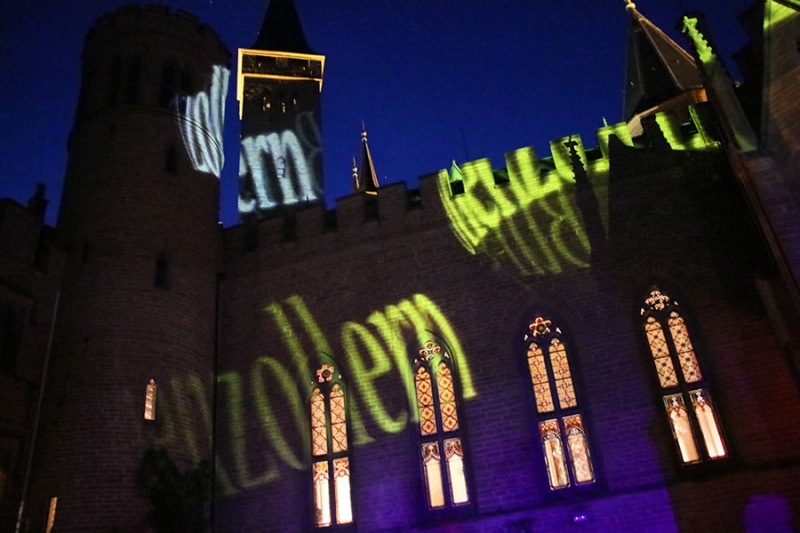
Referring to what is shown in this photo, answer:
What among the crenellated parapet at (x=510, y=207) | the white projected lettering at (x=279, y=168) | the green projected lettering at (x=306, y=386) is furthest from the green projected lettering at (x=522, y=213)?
the white projected lettering at (x=279, y=168)

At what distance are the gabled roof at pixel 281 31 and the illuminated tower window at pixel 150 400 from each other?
1653 cm

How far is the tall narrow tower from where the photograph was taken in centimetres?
2308

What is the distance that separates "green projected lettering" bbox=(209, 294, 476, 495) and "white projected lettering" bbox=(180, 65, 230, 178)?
4.51 meters

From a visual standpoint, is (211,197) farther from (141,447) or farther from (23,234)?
(141,447)

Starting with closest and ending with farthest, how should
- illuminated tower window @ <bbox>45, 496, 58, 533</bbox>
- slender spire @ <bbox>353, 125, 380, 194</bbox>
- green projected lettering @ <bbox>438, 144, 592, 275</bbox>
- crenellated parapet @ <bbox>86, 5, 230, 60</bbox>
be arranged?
illuminated tower window @ <bbox>45, 496, 58, 533</bbox>, green projected lettering @ <bbox>438, 144, 592, 275</bbox>, crenellated parapet @ <bbox>86, 5, 230, 60</bbox>, slender spire @ <bbox>353, 125, 380, 194</bbox>

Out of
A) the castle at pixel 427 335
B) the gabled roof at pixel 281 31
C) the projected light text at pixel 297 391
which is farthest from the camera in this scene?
the gabled roof at pixel 281 31

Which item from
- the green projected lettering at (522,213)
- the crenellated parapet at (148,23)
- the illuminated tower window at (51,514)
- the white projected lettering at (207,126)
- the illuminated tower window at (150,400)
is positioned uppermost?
the crenellated parapet at (148,23)

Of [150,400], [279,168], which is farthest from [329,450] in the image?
[279,168]

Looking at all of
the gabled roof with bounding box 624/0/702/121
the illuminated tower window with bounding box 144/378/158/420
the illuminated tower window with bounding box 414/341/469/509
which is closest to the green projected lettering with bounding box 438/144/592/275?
the illuminated tower window with bounding box 414/341/469/509

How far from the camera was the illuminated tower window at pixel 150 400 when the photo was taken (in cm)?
1277

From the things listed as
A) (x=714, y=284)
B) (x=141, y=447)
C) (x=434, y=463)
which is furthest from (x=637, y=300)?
(x=141, y=447)

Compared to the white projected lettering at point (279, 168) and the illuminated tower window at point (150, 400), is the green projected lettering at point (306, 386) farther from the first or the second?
the white projected lettering at point (279, 168)

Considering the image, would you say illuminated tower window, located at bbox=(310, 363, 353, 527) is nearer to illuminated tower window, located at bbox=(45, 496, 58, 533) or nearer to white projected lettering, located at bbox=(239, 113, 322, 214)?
illuminated tower window, located at bbox=(45, 496, 58, 533)

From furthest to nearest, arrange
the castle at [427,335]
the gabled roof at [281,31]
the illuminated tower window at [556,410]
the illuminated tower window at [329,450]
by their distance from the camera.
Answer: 1. the gabled roof at [281,31]
2. the illuminated tower window at [329,450]
3. the illuminated tower window at [556,410]
4. the castle at [427,335]
